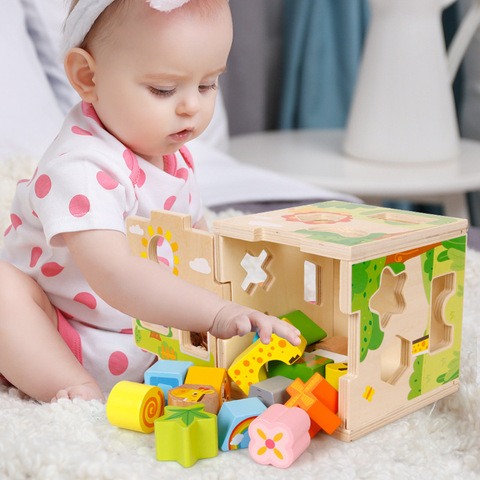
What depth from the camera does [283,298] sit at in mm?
703

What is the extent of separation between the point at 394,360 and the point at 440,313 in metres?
0.07

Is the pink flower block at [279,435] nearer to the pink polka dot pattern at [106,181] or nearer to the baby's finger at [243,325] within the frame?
the baby's finger at [243,325]

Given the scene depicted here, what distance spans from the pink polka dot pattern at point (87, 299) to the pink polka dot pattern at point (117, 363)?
6 cm

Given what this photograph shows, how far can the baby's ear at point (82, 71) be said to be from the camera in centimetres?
69

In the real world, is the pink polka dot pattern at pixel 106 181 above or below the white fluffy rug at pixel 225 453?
above

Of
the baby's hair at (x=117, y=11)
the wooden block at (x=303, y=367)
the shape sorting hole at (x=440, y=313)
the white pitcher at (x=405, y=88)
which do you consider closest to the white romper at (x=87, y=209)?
the baby's hair at (x=117, y=11)

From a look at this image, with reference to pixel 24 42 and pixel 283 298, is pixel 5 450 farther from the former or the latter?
pixel 24 42

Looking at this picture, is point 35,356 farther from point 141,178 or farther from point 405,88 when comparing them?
point 405,88

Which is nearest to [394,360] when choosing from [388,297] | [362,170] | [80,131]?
[388,297]

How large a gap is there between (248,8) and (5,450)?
1.84 m

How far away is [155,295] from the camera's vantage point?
0.60 metres

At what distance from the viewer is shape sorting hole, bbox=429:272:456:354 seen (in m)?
0.67

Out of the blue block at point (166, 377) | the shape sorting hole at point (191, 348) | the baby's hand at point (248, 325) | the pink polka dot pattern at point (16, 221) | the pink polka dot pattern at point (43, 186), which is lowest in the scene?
the shape sorting hole at point (191, 348)

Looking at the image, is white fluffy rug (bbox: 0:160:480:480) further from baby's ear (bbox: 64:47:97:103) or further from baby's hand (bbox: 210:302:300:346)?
baby's ear (bbox: 64:47:97:103)
